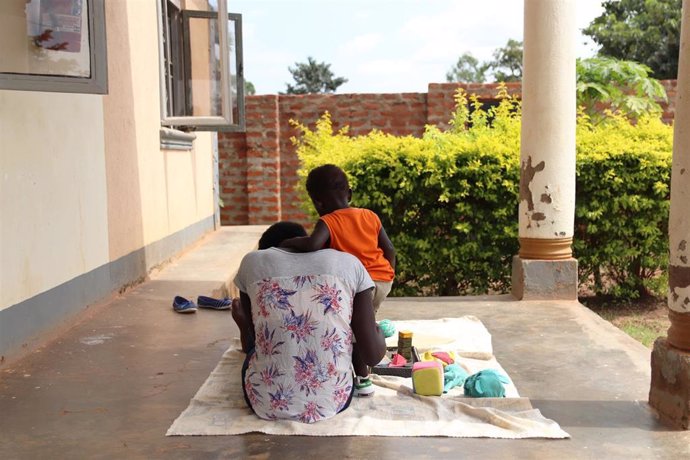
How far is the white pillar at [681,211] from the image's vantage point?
3.16 m

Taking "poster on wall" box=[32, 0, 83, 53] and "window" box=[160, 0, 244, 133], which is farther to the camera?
"window" box=[160, 0, 244, 133]

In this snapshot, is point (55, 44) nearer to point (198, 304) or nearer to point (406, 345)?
point (198, 304)

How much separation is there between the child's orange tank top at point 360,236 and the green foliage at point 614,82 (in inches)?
242

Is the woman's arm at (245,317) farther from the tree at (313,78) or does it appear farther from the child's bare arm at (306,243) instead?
the tree at (313,78)

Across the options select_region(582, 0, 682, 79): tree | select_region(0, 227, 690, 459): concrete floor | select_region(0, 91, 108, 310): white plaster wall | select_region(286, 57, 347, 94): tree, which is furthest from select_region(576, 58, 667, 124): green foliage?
select_region(286, 57, 347, 94): tree

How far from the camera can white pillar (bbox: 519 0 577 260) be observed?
5.89 meters

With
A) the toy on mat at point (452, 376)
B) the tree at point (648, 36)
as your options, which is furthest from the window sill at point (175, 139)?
the tree at point (648, 36)

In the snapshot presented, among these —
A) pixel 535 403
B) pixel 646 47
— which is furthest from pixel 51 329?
pixel 646 47

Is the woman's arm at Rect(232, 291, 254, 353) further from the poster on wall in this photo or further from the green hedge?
the green hedge

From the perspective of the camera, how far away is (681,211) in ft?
10.6

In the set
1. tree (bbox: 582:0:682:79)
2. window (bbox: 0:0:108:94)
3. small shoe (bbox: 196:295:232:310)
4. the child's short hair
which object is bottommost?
small shoe (bbox: 196:295:232:310)

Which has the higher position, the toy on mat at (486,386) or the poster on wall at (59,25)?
the poster on wall at (59,25)

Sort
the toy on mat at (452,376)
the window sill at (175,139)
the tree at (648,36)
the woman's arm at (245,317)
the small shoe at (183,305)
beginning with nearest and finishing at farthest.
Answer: the woman's arm at (245,317) → the toy on mat at (452,376) → the small shoe at (183,305) → the window sill at (175,139) → the tree at (648,36)

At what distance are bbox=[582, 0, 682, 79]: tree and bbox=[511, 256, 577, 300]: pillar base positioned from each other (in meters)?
18.4
